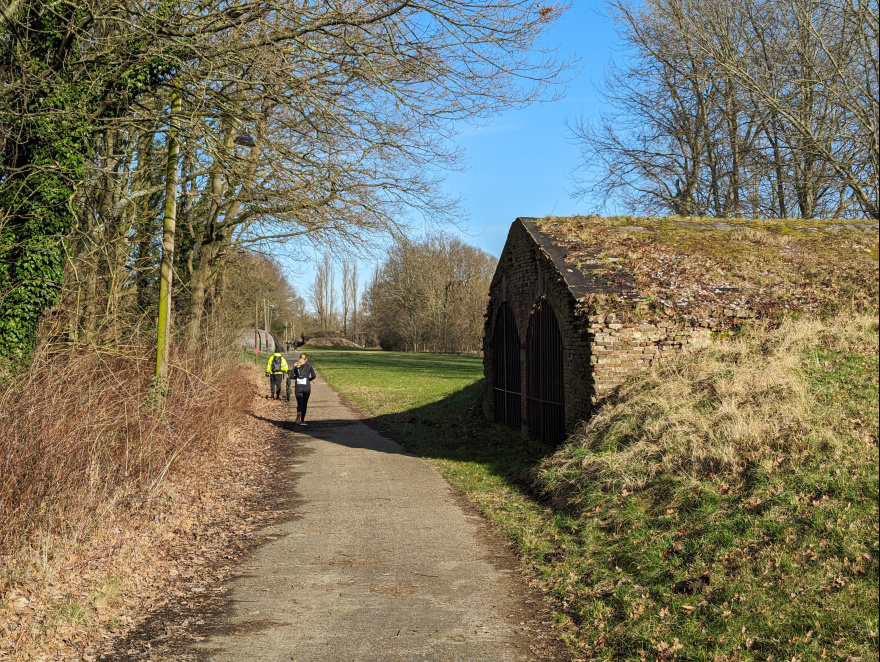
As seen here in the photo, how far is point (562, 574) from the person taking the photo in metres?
6.73

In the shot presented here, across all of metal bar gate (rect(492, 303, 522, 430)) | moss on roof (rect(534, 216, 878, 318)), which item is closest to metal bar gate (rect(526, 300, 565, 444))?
metal bar gate (rect(492, 303, 522, 430))

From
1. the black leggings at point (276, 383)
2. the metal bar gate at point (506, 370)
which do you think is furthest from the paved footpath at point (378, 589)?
the black leggings at point (276, 383)

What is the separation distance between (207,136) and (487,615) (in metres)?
9.33

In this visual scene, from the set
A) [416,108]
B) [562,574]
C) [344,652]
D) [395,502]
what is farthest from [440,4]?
[344,652]

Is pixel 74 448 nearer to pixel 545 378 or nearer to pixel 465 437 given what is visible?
pixel 545 378

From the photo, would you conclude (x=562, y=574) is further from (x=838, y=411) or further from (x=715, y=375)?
(x=715, y=375)

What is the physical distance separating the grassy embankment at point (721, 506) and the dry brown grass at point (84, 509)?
3.79 m

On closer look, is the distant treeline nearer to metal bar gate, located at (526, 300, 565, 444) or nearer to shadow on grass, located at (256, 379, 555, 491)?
shadow on grass, located at (256, 379, 555, 491)

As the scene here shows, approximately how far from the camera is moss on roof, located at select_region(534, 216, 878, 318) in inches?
433

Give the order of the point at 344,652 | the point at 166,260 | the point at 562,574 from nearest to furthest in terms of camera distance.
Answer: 1. the point at 344,652
2. the point at 562,574
3. the point at 166,260

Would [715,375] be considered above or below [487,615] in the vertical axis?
above

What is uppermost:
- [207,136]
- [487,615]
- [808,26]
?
[808,26]

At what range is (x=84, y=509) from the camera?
6848 millimetres

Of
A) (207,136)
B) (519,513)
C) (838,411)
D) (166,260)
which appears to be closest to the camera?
(838,411)
